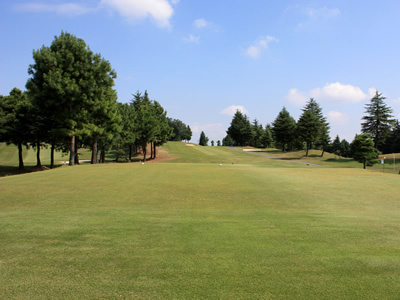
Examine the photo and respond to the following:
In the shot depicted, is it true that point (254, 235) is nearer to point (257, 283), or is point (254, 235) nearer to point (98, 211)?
point (257, 283)

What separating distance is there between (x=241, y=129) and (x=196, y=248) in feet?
351

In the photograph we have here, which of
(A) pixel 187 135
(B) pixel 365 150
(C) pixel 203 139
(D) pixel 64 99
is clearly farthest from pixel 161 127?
(C) pixel 203 139

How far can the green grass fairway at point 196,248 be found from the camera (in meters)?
3.99

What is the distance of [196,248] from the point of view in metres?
5.53

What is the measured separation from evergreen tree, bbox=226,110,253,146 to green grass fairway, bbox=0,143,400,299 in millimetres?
100823

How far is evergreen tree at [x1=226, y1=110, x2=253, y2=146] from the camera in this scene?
11094cm

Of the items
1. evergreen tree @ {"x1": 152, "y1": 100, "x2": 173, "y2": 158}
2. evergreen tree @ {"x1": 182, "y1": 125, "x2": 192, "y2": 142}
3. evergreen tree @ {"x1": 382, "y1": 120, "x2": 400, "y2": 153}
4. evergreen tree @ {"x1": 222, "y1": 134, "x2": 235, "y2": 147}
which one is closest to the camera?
evergreen tree @ {"x1": 152, "y1": 100, "x2": 173, "y2": 158}

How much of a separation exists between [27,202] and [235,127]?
107053 millimetres

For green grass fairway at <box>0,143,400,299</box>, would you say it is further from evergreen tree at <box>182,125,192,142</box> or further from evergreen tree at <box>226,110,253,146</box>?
evergreen tree at <box>182,125,192,142</box>

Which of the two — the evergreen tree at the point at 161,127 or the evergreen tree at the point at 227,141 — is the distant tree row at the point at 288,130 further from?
the evergreen tree at the point at 161,127

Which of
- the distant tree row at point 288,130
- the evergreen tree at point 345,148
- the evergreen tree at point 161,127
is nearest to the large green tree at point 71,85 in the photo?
the evergreen tree at point 161,127

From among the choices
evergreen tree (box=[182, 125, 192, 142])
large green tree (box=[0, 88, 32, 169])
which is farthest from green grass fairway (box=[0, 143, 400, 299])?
evergreen tree (box=[182, 125, 192, 142])

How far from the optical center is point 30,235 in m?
6.26

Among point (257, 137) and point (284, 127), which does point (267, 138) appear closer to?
point (257, 137)
